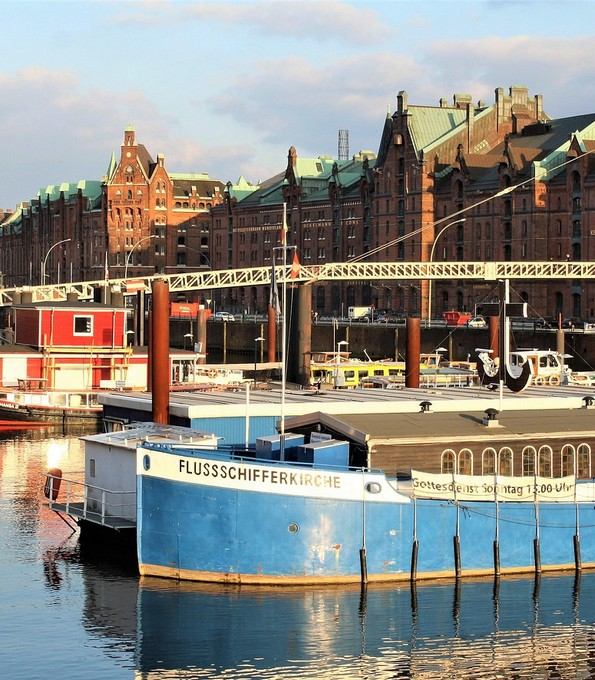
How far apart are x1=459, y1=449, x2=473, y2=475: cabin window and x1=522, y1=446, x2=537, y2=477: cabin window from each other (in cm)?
197

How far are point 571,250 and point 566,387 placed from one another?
95018 millimetres

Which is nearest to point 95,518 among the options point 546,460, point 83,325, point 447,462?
point 447,462

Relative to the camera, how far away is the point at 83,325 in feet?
297

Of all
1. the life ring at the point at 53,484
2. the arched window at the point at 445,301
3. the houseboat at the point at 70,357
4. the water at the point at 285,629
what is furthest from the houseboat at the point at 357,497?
the arched window at the point at 445,301

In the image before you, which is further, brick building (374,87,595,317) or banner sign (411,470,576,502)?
brick building (374,87,595,317)

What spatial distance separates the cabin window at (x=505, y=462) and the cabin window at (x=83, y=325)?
48168 mm

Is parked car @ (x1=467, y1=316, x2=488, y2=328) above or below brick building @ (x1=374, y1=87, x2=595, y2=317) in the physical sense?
below

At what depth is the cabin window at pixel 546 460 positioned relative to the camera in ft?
154

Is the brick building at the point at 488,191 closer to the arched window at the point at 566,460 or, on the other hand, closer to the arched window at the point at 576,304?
the arched window at the point at 576,304

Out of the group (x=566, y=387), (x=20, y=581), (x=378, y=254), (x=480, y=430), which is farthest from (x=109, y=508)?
(x=378, y=254)

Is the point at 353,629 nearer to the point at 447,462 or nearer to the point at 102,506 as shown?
the point at 447,462

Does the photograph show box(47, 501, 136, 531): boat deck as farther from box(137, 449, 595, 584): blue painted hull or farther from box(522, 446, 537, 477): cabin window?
box(522, 446, 537, 477): cabin window

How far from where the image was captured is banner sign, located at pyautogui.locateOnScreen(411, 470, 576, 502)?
1678 inches

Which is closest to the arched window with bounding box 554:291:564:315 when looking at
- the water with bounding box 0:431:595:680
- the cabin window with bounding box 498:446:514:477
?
the cabin window with bounding box 498:446:514:477
